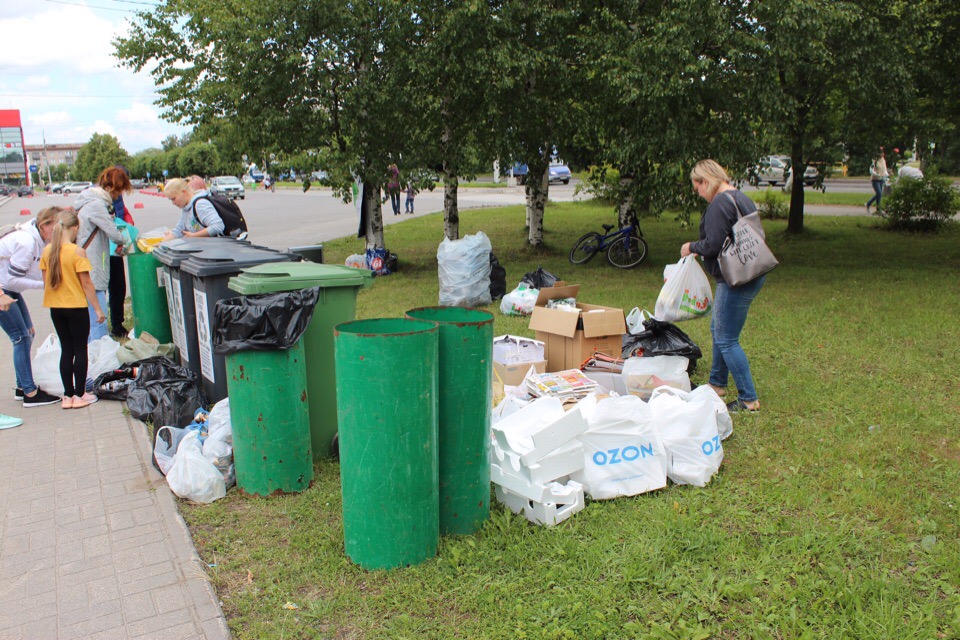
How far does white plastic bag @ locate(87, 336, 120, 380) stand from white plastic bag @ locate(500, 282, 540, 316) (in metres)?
4.02

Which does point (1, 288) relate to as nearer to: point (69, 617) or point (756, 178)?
point (69, 617)

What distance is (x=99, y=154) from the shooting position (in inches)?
4405

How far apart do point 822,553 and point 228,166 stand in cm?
1313

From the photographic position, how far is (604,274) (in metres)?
11.0

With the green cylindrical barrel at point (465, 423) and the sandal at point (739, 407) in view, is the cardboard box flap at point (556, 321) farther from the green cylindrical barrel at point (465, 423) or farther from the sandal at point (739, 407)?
the green cylindrical barrel at point (465, 423)

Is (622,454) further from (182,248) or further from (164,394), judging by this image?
(182,248)

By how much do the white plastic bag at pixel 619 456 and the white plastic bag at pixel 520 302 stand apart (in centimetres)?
431

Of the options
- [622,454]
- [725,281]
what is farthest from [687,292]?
[622,454]

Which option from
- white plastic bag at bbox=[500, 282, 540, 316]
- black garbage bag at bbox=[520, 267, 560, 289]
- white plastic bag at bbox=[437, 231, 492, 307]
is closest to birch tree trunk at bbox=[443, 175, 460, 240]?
white plastic bag at bbox=[437, 231, 492, 307]

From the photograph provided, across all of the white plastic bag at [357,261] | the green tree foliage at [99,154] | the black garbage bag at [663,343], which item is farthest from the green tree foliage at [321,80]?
the green tree foliage at [99,154]

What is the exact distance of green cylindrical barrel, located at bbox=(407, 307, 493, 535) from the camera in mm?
3281

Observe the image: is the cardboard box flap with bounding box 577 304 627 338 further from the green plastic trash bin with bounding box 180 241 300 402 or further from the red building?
the red building

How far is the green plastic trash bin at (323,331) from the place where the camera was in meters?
4.30

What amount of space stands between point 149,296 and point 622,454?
4.95m
